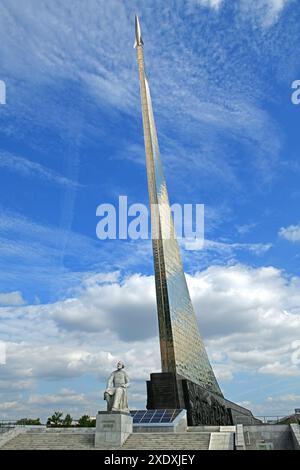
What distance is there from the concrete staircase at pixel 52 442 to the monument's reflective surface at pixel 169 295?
5613 millimetres

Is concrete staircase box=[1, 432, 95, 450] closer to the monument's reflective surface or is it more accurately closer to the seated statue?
the seated statue

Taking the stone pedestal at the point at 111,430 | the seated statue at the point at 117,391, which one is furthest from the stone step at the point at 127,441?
the seated statue at the point at 117,391

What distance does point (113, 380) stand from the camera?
15000 mm

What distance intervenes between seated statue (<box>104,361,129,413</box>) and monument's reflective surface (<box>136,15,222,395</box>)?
4.07 metres

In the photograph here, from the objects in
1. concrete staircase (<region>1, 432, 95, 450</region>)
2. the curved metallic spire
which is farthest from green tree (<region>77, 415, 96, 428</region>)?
the curved metallic spire

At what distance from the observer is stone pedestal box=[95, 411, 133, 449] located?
1334cm

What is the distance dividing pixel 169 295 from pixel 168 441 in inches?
302

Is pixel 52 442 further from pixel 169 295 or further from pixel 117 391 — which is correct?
pixel 169 295

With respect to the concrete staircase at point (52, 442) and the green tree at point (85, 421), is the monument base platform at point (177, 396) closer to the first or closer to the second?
the concrete staircase at point (52, 442)

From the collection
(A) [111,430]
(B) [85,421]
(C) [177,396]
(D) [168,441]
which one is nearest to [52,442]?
(A) [111,430]

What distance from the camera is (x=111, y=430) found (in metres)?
13.5

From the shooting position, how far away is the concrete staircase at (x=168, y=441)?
41.7ft
